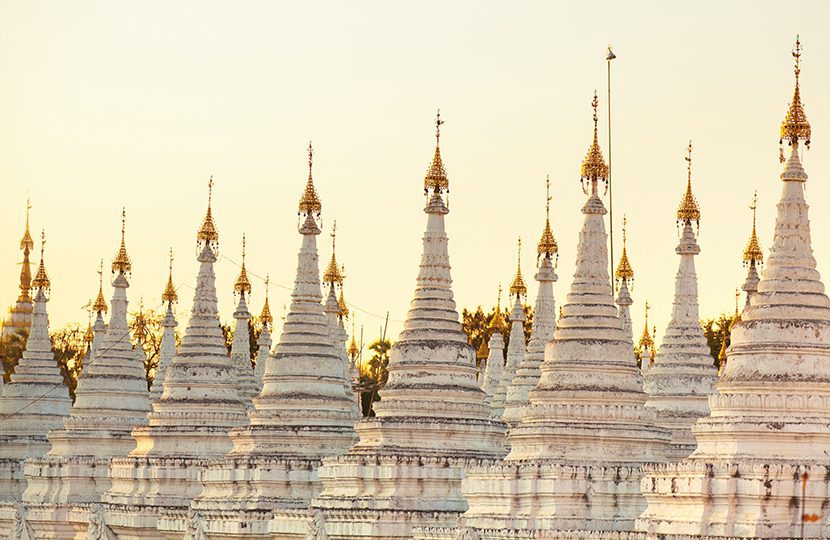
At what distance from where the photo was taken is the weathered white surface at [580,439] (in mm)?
A: 53312

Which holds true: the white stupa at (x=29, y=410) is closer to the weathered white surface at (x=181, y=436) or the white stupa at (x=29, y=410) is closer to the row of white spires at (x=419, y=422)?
the row of white spires at (x=419, y=422)

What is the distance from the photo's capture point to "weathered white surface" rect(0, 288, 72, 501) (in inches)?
3238

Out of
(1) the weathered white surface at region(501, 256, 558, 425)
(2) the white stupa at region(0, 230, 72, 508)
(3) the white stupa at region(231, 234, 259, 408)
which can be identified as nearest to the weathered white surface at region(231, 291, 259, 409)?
(3) the white stupa at region(231, 234, 259, 408)

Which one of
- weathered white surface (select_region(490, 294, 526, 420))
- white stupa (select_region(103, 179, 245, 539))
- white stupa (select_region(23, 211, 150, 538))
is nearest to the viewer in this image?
white stupa (select_region(103, 179, 245, 539))

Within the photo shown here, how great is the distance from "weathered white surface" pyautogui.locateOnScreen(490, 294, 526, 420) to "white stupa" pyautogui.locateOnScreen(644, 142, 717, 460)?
6800 mm

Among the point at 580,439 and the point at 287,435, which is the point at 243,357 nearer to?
the point at 287,435

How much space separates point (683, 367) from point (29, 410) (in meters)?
26.0

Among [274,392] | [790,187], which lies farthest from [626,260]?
[790,187]

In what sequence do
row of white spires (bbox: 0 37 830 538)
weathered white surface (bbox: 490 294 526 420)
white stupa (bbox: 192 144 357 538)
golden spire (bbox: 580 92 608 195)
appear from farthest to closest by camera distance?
weathered white surface (bbox: 490 294 526 420) < white stupa (bbox: 192 144 357 538) < golden spire (bbox: 580 92 608 195) < row of white spires (bbox: 0 37 830 538)

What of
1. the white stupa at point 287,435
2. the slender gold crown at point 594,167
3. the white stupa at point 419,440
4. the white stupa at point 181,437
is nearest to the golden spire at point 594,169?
the slender gold crown at point 594,167

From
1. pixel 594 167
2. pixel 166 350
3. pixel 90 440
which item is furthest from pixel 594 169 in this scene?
pixel 166 350

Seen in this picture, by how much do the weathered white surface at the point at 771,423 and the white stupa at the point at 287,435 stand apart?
16.4 metres

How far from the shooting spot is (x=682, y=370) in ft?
208

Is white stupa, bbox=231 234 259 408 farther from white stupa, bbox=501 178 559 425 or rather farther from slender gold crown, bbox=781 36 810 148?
slender gold crown, bbox=781 36 810 148
